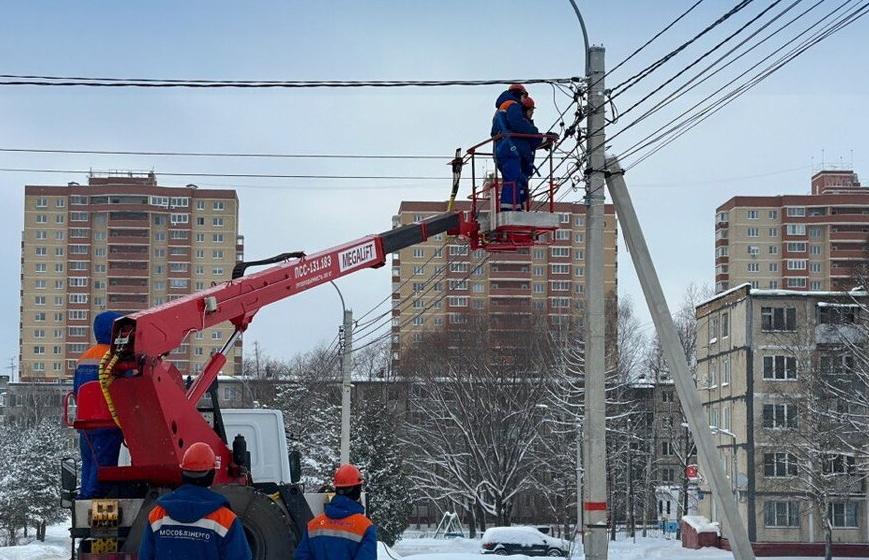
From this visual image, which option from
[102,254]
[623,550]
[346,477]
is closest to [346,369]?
[346,477]

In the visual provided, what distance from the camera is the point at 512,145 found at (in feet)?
53.4

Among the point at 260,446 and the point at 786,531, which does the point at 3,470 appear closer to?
the point at 786,531

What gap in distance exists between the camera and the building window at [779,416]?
6391cm

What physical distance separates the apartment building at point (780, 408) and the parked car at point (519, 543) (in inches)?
336

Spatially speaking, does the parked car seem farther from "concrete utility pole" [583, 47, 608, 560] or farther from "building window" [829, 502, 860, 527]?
"concrete utility pole" [583, 47, 608, 560]

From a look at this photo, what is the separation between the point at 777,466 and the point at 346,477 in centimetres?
5825

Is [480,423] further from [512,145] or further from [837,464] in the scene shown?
[512,145]

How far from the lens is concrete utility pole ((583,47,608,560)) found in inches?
634

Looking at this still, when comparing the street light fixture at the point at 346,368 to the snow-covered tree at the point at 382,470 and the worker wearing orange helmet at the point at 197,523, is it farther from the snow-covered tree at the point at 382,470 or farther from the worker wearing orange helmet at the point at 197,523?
the worker wearing orange helmet at the point at 197,523

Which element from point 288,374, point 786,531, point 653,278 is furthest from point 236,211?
point 653,278

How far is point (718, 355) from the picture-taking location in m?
69.8

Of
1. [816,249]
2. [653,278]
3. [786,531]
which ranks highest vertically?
[816,249]

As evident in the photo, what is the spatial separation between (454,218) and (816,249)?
127m

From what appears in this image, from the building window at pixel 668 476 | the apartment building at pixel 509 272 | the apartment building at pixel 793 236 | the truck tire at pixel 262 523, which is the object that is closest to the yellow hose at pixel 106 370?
the truck tire at pixel 262 523
